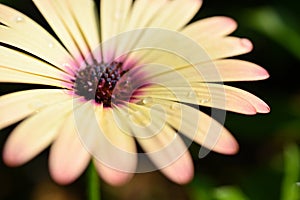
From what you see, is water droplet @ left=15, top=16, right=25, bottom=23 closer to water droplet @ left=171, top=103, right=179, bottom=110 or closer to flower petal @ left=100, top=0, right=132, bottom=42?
flower petal @ left=100, top=0, right=132, bottom=42

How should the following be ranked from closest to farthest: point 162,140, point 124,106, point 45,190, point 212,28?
point 162,140 < point 124,106 < point 212,28 < point 45,190

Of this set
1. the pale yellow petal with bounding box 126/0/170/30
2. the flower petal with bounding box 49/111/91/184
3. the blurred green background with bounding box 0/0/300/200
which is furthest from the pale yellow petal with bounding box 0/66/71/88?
the blurred green background with bounding box 0/0/300/200

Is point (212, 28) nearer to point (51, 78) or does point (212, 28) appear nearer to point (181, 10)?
point (181, 10)

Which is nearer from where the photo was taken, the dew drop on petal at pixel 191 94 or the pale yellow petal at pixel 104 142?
the pale yellow petal at pixel 104 142

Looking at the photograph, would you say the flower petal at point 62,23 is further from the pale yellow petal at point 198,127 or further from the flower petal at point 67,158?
the flower petal at point 67,158

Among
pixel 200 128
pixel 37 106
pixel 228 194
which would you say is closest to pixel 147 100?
pixel 200 128

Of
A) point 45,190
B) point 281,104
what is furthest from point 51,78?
point 281,104

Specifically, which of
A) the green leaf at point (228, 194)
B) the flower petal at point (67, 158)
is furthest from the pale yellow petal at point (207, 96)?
the green leaf at point (228, 194)
